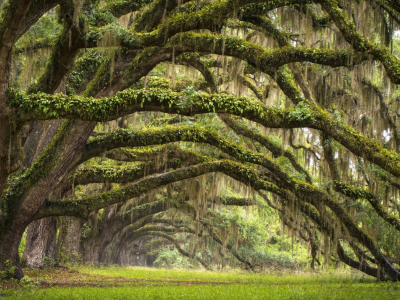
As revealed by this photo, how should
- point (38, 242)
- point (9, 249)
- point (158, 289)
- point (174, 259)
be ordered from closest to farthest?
1. point (9, 249)
2. point (158, 289)
3. point (38, 242)
4. point (174, 259)

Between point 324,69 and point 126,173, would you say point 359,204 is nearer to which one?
point 324,69

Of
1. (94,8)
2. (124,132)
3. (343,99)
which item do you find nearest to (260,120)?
(124,132)

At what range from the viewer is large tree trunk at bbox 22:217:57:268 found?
14.0 meters

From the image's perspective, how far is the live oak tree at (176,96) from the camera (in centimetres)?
705

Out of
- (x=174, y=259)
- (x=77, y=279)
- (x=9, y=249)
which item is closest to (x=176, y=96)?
(x=9, y=249)

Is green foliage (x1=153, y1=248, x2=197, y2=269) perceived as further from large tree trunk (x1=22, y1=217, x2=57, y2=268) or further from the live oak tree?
the live oak tree

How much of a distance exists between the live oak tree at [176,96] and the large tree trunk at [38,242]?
2.56 meters

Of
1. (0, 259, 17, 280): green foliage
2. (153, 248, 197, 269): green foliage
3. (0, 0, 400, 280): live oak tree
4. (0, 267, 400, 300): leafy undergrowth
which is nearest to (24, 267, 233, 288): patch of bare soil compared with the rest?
(0, 267, 400, 300): leafy undergrowth

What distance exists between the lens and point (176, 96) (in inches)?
272

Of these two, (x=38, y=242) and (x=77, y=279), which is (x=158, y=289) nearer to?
(x=77, y=279)

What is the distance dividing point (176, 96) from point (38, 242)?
980cm

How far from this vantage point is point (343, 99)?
492 inches

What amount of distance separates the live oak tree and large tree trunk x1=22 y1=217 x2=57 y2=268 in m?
2.56

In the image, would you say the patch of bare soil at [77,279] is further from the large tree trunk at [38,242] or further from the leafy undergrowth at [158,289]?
the large tree trunk at [38,242]
